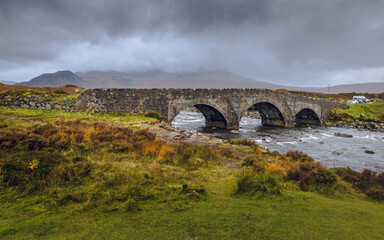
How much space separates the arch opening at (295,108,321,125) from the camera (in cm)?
3992

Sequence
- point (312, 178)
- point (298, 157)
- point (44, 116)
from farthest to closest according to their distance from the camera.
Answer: point (44, 116) < point (298, 157) < point (312, 178)

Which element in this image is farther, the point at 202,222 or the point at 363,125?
the point at 363,125

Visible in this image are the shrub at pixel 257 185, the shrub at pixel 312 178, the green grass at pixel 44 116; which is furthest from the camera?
the green grass at pixel 44 116

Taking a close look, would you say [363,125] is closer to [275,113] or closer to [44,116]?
[275,113]

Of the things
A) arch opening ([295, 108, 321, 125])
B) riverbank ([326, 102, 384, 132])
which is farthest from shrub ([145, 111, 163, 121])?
riverbank ([326, 102, 384, 132])

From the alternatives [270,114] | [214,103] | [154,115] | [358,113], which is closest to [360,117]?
[358,113]

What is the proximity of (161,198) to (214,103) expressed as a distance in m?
22.1

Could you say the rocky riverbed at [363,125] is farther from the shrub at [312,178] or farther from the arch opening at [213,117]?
the shrub at [312,178]

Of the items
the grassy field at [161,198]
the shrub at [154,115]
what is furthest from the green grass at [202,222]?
the shrub at [154,115]

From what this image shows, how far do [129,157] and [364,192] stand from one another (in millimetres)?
7161

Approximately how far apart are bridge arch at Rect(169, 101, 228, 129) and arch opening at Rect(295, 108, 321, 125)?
20.5 m

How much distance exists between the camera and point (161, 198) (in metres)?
4.42

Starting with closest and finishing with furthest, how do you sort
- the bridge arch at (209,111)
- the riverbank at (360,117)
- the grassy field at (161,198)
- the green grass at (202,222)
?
the green grass at (202,222), the grassy field at (161,198), the bridge arch at (209,111), the riverbank at (360,117)

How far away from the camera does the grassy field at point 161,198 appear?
3.39 metres
